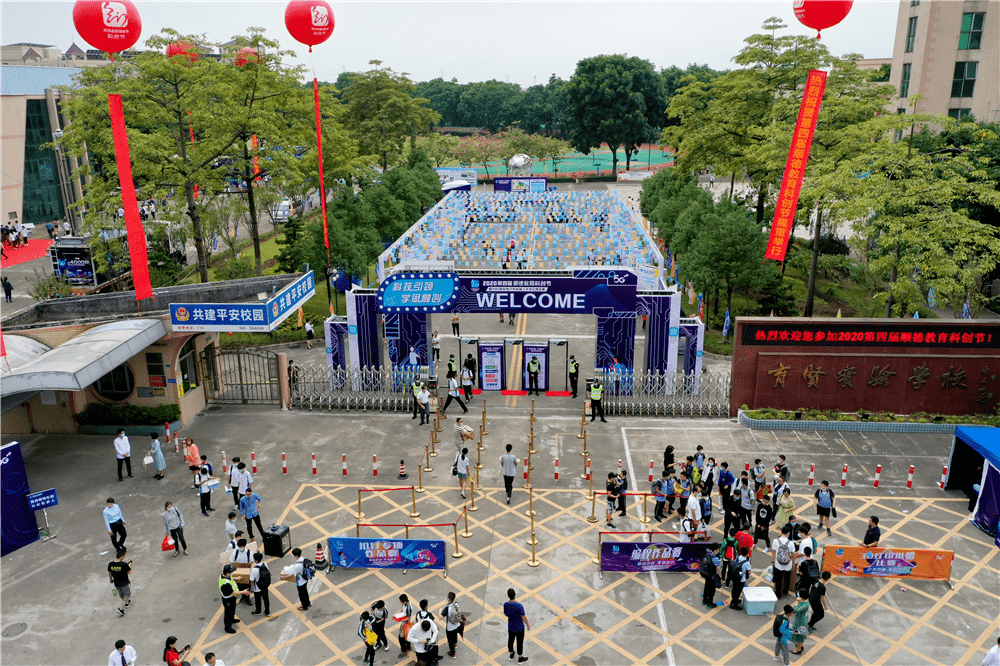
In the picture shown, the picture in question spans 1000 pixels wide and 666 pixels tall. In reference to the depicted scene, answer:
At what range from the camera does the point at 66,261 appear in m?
38.2

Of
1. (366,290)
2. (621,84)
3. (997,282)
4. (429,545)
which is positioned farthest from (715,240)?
(621,84)

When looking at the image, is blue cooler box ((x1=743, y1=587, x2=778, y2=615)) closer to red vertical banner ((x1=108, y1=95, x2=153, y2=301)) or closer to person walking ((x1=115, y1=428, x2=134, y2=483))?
person walking ((x1=115, y1=428, x2=134, y2=483))

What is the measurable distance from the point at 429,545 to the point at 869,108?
93.5 feet

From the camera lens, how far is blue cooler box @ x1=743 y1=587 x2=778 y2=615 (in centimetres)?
1406

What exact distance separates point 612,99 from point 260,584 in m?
81.1

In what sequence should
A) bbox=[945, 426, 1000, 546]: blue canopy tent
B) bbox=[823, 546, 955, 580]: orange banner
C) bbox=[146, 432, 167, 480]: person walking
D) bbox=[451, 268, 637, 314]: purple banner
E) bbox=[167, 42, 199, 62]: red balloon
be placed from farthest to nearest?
bbox=[167, 42, 199, 62]: red balloon < bbox=[451, 268, 637, 314]: purple banner < bbox=[146, 432, 167, 480]: person walking < bbox=[945, 426, 1000, 546]: blue canopy tent < bbox=[823, 546, 955, 580]: orange banner

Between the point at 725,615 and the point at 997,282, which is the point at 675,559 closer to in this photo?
the point at 725,615

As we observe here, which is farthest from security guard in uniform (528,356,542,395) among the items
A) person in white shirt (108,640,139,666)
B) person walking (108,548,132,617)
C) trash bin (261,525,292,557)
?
person in white shirt (108,640,139,666)

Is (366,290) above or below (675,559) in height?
above

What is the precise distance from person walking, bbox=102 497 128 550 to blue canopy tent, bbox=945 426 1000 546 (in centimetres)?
2046

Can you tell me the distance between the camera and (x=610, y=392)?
25219mm

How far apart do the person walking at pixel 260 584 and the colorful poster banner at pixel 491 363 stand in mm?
12784

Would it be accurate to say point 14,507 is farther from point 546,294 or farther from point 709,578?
point 546,294

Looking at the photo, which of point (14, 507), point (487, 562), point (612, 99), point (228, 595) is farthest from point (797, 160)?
point (612, 99)
